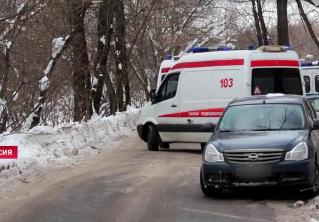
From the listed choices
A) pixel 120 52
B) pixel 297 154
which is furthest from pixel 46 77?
pixel 297 154

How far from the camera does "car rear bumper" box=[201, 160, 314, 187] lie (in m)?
9.09

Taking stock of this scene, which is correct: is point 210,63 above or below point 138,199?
above

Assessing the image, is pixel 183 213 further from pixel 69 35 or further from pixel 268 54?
pixel 69 35

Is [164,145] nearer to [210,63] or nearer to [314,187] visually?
[210,63]

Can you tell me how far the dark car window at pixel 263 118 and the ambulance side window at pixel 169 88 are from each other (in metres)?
6.00

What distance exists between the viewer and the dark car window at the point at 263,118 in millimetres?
10266

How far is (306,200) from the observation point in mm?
9234

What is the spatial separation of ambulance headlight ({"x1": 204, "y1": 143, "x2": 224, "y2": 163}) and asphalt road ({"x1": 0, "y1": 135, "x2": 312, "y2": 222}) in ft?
2.00

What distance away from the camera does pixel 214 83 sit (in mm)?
16094

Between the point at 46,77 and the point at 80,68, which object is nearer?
the point at 46,77

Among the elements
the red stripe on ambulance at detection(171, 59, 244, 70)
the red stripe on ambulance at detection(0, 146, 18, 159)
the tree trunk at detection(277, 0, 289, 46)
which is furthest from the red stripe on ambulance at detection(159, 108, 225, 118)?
the tree trunk at detection(277, 0, 289, 46)

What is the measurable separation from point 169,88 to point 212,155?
7.74 m

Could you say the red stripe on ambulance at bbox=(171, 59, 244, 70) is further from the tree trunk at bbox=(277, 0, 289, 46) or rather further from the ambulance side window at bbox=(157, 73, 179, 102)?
the tree trunk at bbox=(277, 0, 289, 46)

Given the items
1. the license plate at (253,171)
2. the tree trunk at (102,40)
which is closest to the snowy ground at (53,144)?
the license plate at (253,171)
